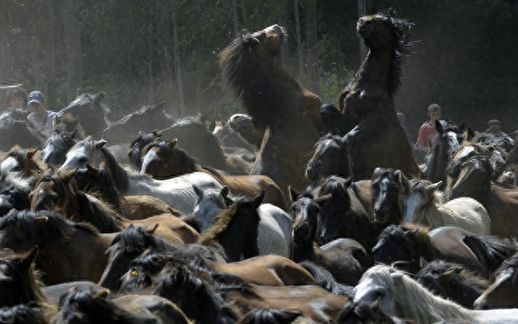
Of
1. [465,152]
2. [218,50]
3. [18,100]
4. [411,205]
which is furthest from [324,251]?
[218,50]

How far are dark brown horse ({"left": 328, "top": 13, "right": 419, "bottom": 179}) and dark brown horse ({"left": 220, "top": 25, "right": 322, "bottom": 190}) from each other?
48 cm

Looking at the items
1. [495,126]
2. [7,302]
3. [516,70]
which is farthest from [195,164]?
[516,70]

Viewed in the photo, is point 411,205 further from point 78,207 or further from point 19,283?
point 19,283

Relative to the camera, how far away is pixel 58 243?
273 inches

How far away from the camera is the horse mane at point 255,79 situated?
13.0 metres

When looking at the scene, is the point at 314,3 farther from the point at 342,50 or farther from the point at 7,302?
the point at 7,302

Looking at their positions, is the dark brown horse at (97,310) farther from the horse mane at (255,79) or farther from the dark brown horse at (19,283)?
the horse mane at (255,79)

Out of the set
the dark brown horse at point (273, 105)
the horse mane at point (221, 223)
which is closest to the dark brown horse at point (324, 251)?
the horse mane at point (221, 223)

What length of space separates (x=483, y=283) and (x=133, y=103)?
19.0 m

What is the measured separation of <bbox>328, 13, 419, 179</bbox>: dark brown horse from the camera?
11.9 metres

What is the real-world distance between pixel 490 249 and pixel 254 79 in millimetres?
5100

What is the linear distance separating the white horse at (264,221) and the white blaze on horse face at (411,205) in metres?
0.90

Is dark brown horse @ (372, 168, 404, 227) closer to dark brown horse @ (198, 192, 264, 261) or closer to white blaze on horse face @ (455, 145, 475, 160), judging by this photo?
dark brown horse @ (198, 192, 264, 261)

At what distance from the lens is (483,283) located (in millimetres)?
7148
